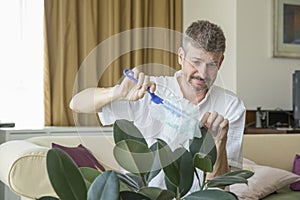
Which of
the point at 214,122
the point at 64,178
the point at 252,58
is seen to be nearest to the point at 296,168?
the point at 252,58

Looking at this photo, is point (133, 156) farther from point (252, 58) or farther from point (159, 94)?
point (252, 58)

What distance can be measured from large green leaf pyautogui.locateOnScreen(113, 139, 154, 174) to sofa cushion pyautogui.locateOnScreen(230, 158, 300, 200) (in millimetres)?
2210

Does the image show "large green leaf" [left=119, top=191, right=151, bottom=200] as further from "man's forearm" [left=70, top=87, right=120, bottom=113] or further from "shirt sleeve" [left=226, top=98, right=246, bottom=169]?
"shirt sleeve" [left=226, top=98, right=246, bottom=169]

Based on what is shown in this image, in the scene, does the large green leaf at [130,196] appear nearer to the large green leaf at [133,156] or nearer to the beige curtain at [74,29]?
the large green leaf at [133,156]

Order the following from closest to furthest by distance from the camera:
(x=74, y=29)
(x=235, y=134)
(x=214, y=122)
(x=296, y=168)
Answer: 1. (x=214, y=122)
2. (x=235, y=134)
3. (x=296, y=168)
4. (x=74, y=29)

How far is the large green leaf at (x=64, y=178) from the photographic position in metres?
0.50

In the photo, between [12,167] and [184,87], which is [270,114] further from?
[184,87]

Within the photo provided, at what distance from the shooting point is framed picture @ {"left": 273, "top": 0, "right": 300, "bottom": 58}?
4.22 metres

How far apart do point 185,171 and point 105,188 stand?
0.41ft

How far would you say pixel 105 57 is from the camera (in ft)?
2.27

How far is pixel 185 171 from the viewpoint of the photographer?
59cm

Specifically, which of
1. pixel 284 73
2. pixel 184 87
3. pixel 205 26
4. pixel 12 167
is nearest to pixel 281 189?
pixel 284 73

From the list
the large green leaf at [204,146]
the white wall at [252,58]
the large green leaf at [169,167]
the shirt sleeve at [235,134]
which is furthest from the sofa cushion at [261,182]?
the large green leaf at [169,167]

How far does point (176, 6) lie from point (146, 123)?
384cm
